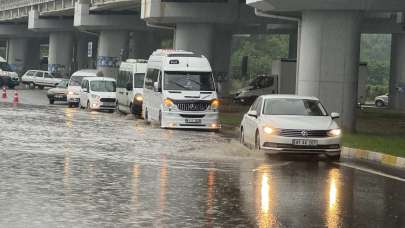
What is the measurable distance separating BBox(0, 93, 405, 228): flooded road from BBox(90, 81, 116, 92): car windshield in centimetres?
1780

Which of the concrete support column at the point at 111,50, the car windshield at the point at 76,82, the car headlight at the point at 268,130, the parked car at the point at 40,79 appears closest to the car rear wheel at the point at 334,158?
the car headlight at the point at 268,130

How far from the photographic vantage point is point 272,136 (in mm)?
17094

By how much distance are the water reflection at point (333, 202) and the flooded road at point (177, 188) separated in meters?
0.02

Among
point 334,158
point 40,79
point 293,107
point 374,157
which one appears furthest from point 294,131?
point 40,79

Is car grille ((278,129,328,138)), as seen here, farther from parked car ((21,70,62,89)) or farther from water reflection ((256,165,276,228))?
parked car ((21,70,62,89))

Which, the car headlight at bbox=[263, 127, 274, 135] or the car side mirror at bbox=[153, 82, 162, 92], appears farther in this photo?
the car side mirror at bbox=[153, 82, 162, 92]

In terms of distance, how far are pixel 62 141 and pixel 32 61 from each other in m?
88.2

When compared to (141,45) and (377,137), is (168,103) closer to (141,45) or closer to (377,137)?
(377,137)

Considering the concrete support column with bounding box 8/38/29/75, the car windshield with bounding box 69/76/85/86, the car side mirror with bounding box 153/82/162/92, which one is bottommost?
the car windshield with bounding box 69/76/85/86

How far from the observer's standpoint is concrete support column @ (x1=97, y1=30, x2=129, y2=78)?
6306cm

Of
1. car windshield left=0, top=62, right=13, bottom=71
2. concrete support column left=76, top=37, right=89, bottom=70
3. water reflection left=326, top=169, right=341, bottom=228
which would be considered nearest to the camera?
water reflection left=326, top=169, right=341, bottom=228

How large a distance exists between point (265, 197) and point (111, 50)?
5330 cm

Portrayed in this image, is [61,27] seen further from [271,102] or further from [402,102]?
[271,102]

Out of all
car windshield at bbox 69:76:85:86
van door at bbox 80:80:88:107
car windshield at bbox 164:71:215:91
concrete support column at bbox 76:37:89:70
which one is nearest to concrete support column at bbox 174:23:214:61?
car windshield at bbox 69:76:85:86
